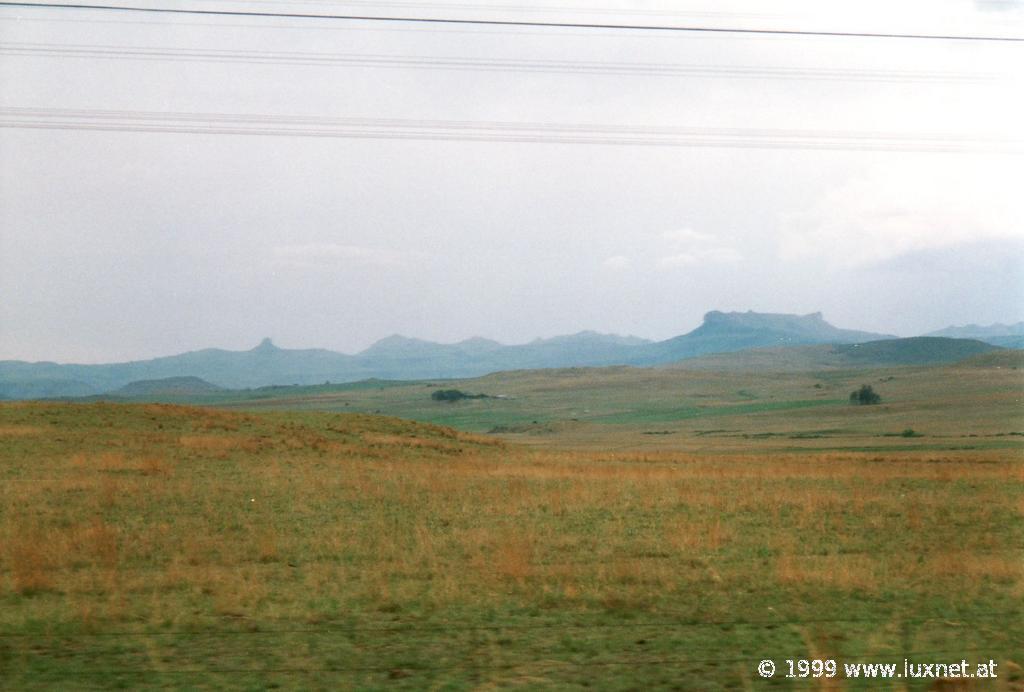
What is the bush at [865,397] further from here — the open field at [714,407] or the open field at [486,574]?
the open field at [486,574]

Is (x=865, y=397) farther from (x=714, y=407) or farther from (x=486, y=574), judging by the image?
(x=486, y=574)

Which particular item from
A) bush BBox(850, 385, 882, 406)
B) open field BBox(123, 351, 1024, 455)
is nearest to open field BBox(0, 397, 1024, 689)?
open field BBox(123, 351, 1024, 455)

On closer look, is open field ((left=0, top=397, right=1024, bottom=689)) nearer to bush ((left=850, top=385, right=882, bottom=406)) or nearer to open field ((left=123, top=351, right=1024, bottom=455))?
open field ((left=123, top=351, right=1024, bottom=455))

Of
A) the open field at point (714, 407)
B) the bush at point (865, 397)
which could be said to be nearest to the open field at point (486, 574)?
the open field at point (714, 407)

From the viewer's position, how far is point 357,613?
10.9m

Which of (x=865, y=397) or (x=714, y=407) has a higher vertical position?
(x=865, y=397)

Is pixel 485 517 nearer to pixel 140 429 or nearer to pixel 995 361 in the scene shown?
pixel 140 429

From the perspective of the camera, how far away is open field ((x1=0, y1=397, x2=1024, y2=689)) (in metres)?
9.11

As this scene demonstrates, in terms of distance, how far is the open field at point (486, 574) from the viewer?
9.11m

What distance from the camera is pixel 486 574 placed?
13.2 metres

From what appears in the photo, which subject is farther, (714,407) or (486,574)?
(714,407)

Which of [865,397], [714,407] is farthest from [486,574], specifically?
[714,407]

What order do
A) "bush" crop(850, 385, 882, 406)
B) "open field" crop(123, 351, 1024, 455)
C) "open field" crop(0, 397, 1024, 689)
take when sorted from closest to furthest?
1. "open field" crop(0, 397, 1024, 689)
2. "open field" crop(123, 351, 1024, 455)
3. "bush" crop(850, 385, 882, 406)

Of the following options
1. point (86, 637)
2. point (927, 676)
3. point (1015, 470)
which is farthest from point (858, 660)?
point (1015, 470)
